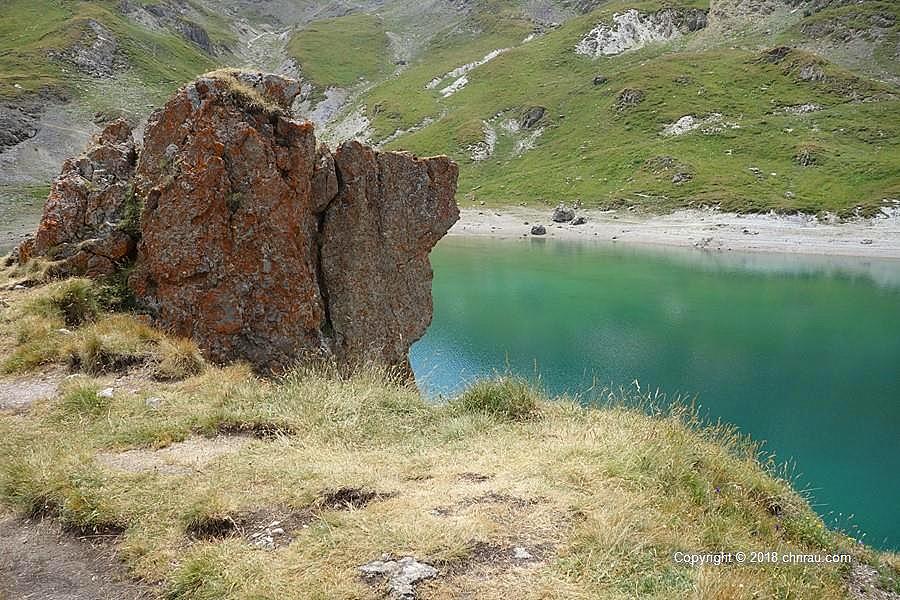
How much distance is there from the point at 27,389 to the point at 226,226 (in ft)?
15.5

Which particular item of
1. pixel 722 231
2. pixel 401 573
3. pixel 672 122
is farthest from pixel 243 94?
pixel 672 122

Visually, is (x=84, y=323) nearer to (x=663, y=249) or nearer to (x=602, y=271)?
(x=602, y=271)

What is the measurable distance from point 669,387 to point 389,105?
451 ft

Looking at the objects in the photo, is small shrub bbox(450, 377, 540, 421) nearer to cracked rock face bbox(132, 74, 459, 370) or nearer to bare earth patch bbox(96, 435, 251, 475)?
bare earth patch bbox(96, 435, 251, 475)

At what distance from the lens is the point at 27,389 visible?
9.31 metres

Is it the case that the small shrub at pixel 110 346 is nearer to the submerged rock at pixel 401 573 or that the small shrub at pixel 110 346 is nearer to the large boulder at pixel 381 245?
the large boulder at pixel 381 245

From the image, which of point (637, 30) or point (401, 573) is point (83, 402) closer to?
point (401, 573)

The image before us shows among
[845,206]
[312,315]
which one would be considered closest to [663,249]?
[845,206]

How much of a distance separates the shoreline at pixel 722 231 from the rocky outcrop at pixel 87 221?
60.8 meters

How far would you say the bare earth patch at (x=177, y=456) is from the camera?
687 centimetres

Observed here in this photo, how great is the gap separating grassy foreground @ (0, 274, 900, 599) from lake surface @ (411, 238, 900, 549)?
5583 millimetres

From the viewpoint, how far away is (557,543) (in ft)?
17.9

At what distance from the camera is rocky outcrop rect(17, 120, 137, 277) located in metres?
12.8

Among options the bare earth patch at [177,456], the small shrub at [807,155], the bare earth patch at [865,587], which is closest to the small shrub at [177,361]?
the bare earth patch at [177,456]
